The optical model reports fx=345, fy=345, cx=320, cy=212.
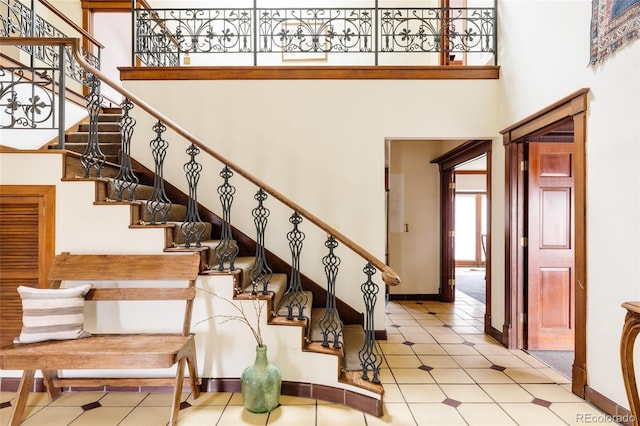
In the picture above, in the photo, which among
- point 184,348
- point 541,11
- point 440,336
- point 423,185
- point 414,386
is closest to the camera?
point 184,348

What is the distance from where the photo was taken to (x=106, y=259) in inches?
101

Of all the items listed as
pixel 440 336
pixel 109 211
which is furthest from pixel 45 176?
pixel 440 336

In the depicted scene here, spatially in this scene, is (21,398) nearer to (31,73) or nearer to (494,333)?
(31,73)

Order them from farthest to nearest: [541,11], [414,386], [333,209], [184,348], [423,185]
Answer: [423,185] → [333,209] → [541,11] → [414,386] → [184,348]

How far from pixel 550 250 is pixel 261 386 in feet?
10.2

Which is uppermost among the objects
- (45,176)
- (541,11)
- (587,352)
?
(541,11)

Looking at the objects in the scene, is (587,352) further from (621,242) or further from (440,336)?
(440,336)

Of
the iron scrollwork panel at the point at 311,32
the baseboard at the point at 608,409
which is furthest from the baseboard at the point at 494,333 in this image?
the iron scrollwork panel at the point at 311,32

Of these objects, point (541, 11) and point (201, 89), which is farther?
point (201, 89)

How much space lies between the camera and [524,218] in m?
3.53

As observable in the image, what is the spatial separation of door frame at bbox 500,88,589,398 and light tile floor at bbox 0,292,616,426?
0.28 meters

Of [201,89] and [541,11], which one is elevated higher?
[541,11]

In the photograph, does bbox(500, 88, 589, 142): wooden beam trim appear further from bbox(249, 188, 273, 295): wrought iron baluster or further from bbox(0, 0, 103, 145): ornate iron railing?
bbox(0, 0, 103, 145): ornate iron railing

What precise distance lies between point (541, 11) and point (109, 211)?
4036mm
